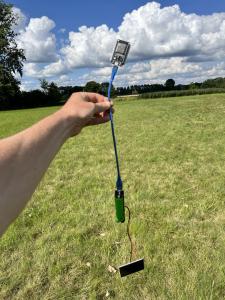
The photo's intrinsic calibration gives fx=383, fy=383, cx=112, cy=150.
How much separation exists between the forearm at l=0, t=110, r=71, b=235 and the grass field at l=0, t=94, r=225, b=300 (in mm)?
2222

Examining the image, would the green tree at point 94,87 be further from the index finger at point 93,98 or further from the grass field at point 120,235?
the grass field at point 120,235

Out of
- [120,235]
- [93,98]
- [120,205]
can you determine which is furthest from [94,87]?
[93,98]

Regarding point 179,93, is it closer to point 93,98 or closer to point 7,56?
point 7,56

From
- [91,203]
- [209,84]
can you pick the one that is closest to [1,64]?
[209,84]

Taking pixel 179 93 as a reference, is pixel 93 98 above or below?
above

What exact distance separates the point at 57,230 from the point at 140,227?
97 centimetres

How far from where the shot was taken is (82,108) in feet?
5.10

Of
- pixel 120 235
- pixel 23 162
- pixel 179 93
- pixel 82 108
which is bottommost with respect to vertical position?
pixel 179 93

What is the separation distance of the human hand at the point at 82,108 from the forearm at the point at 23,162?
0.11 meters

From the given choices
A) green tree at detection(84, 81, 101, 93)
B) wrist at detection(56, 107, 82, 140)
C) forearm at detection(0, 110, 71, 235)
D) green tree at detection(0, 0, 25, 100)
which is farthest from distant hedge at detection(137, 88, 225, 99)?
forearm at detection(0, 110, 71, 235)

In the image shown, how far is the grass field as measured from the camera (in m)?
3.33

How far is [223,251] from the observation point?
3.83m

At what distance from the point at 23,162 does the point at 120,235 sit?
10.4 feet

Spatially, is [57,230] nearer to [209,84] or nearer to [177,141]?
[177,141]
